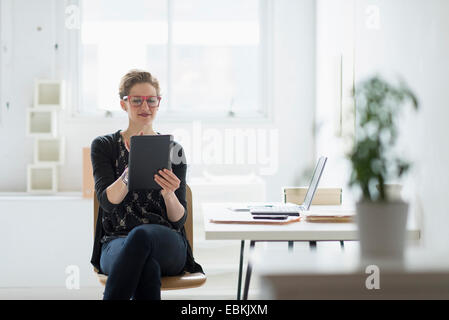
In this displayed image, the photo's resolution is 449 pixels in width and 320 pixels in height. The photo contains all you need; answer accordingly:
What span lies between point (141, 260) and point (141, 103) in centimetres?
69

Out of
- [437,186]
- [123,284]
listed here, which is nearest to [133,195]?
[123,284]

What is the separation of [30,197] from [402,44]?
246 centimetres

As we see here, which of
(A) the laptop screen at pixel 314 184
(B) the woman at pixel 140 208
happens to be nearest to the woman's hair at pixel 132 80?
(B) the woman at pixel 140 208

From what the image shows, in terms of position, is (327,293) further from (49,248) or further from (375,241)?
(49,248)

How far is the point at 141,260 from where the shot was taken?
1944mm

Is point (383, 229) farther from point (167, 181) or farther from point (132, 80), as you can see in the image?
point (132, 80)

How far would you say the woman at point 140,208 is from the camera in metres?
2.01

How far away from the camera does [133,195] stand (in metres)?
2.29

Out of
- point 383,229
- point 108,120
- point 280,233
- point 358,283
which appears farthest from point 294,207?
point 108,120

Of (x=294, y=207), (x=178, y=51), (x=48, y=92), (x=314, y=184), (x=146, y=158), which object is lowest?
(x=294, y=207)

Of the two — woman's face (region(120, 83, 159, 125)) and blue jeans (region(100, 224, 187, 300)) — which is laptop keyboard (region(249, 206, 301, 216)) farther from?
woman's face (region(120, 83, 159, 125))

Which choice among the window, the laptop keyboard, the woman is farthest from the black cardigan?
the window

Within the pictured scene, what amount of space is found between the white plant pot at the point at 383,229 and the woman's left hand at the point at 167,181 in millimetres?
1058

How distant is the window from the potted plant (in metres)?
3.14
